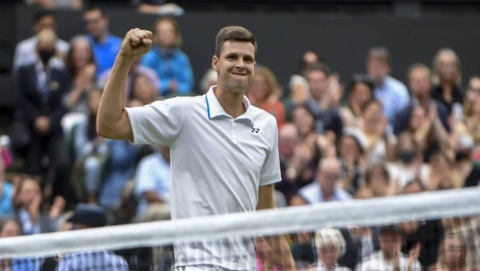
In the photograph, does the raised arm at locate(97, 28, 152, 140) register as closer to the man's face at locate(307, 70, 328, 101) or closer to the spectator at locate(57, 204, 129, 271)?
the spectator at locate(57, 204, 129, 271)

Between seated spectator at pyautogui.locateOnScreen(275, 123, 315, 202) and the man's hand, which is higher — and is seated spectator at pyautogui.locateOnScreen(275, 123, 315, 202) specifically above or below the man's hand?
below

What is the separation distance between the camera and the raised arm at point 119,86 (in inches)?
279

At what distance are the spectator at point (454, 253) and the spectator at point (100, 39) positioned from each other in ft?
29.6

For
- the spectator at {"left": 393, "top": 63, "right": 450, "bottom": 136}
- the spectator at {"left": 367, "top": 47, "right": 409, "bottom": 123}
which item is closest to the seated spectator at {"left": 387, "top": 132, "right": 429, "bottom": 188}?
the spectator at {"left": 393, "top": 63, "right": 450, "bottom": 136}

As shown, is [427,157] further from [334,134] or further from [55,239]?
[55,239]

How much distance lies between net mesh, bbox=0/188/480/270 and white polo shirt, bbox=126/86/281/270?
0.25 m

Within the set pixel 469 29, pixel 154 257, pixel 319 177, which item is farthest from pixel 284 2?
pixel 154 257

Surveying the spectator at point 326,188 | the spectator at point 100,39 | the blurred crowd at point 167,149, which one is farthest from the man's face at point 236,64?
the spectator at point 100,39

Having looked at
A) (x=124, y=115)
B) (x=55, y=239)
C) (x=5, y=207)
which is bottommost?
(x=5, y=207)

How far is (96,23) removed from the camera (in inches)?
633

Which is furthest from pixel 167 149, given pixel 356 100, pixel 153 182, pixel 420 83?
pixel 420 83

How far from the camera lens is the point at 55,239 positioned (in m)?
6.85

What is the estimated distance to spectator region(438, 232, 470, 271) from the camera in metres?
7.17

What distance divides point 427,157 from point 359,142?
746 mm
